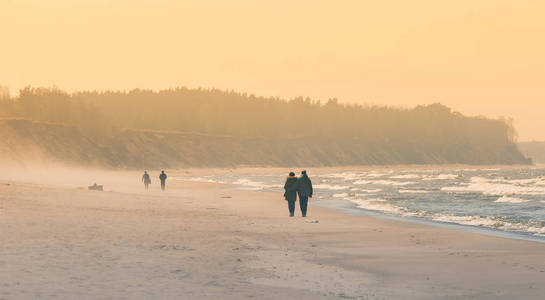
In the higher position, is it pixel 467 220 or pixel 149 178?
pixel 149 178

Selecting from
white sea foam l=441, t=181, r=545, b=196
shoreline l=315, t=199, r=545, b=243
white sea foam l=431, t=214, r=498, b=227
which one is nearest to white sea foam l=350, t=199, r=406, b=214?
shoreline l=315, t=199, r=545, b=243

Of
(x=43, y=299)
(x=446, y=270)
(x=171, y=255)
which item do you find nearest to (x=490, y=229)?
(x=446, y=270)

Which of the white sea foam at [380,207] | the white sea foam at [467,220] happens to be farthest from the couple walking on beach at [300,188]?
the white sea foam at [380,207]

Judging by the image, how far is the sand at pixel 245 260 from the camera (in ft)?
36.0

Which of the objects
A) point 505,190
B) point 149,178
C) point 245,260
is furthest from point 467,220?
point 505,190

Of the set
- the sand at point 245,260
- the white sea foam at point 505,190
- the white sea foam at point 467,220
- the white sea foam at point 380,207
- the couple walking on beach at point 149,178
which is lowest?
the white sea foam at point 505,190

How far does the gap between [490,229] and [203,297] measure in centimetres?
1547

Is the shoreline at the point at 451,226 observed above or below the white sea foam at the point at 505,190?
above

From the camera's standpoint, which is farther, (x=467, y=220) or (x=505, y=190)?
(x=505, y=190)

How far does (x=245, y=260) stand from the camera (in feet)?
46.8

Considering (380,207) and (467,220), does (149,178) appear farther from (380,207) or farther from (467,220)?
(467,220)

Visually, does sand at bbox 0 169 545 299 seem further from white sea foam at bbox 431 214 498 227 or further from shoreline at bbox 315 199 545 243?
white sea foam at bbox 431 214 498 227

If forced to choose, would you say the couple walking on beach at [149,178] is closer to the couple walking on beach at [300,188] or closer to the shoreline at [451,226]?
the shoreline at [451,226]

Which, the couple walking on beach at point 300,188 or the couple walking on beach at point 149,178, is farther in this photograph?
the couple walking on beach at point 149,178
